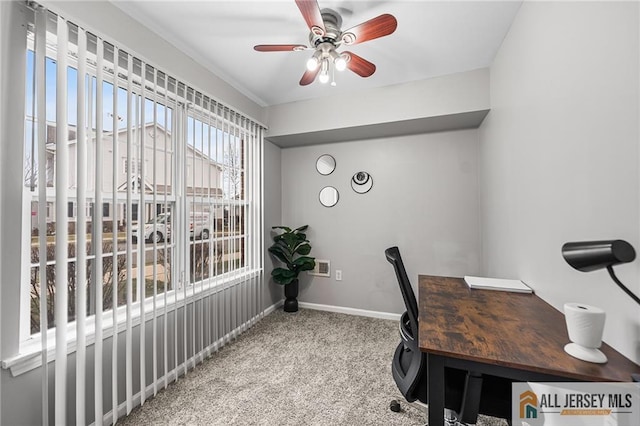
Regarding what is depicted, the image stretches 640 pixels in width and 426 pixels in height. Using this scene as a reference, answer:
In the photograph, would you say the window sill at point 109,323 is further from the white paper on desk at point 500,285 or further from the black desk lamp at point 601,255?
the black desk lamp at point 601,255

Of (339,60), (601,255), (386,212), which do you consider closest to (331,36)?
(339,60)

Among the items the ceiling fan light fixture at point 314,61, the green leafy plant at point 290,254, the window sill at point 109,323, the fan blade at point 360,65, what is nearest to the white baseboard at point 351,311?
the green leafy plant at point 290,254

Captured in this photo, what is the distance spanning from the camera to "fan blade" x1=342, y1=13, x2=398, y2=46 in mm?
1446

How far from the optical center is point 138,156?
1.75 m

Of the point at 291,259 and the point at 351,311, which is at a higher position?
the point at 291,259

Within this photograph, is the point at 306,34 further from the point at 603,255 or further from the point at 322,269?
the point at 322,269

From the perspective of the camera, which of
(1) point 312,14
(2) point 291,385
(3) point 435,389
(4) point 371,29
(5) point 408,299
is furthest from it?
(2) point 291,385

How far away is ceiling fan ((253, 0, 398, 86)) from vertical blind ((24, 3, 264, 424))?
37.4 inches

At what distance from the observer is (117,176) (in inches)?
63.6

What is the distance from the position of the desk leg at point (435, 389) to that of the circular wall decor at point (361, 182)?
2.44 meters

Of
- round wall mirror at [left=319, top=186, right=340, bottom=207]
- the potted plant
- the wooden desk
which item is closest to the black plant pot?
the potted plant

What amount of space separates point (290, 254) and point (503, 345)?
2.60 m

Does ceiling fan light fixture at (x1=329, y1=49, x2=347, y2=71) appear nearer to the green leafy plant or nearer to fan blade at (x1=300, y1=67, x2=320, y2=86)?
fan blade at (x1=300, y1=67, x2=320, y2=86)

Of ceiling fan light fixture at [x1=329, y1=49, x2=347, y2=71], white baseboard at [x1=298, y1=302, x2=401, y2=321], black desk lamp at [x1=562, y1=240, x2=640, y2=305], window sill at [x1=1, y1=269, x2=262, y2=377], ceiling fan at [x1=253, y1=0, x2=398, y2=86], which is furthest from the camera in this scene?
white baseboard at [x1=298, y1=302, x2=401, y2=321]
